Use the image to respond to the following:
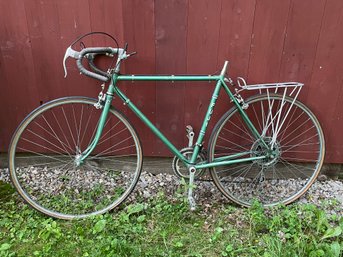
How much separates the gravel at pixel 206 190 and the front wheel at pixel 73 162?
0.55 feet

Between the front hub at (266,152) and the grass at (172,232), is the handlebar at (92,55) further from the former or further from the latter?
Answer: the front hub at (266,152)

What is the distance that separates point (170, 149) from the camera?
2756 millimetres

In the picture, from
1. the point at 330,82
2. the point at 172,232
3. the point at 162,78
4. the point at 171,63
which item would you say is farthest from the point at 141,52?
the point at 330,82

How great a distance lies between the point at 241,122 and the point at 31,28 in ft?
6.72

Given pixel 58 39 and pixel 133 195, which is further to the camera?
pixel 133 195

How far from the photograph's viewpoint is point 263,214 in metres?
2.78

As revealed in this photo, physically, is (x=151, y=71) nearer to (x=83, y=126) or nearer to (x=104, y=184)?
(x=83, y=126)

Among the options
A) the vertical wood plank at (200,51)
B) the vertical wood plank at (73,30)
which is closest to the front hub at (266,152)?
the vertical wood plank at (200,51)

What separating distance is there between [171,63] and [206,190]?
4.10 ft

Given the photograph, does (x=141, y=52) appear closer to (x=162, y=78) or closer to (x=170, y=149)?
(x=162, y=78)

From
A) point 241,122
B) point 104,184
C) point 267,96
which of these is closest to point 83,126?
point 104,184

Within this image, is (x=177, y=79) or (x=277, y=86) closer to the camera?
(x=177, y=79)

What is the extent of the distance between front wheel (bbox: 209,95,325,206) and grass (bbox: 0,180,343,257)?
0.28m

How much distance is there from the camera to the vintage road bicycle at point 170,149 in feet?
8.95
